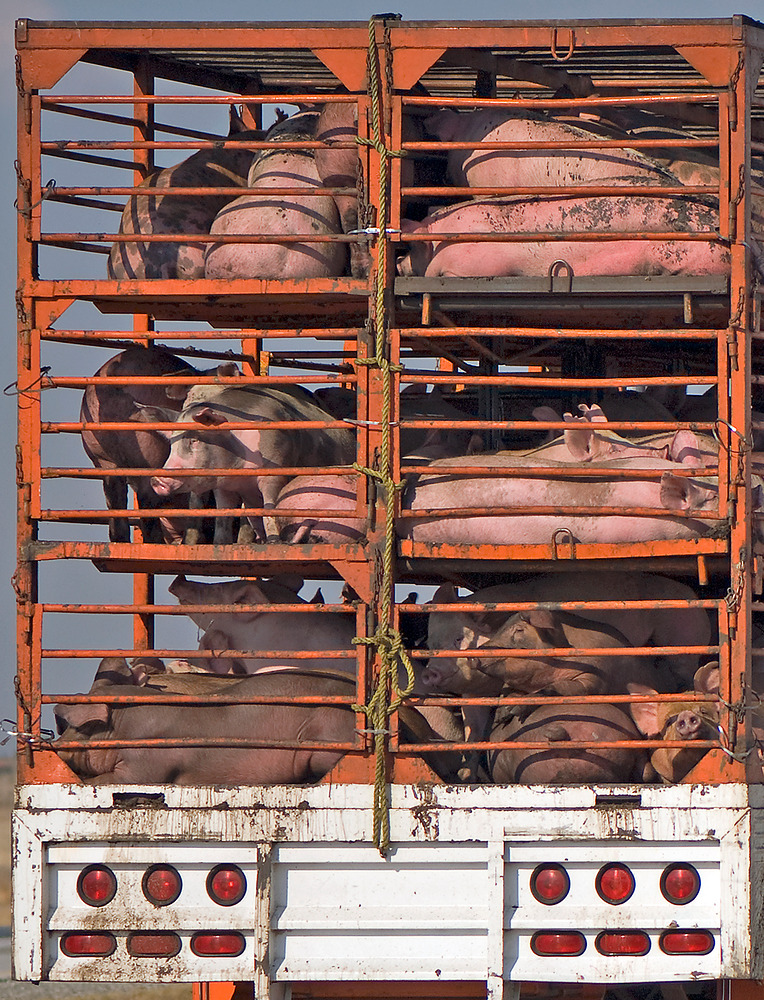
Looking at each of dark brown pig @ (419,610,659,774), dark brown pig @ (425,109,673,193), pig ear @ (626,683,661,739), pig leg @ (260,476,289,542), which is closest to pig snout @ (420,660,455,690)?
dark brown pig @ (419,610,659,774)

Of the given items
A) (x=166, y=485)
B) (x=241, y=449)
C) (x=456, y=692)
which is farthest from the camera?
(x=241, y=449)

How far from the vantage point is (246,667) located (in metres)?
6.92

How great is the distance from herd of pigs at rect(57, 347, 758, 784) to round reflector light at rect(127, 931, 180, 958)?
2.13 feet

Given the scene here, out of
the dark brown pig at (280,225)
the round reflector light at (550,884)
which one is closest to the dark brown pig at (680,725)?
the round reflector light at (550,884)

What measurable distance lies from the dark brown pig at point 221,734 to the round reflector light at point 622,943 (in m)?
1.20

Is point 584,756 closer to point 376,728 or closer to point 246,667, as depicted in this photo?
point 376,728

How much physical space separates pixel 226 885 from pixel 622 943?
143 centimetres

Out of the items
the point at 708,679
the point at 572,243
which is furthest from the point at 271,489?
the point at 708,679

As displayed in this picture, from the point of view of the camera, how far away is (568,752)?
5.72m

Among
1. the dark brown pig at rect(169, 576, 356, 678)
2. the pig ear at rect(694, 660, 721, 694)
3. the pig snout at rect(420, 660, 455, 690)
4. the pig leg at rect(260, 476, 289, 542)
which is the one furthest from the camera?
the dark brown pig at rect(169, 576, 356, 678)

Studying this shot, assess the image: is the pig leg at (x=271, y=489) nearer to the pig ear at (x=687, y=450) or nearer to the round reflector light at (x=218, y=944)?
the pig ear at (x=687, y=450)

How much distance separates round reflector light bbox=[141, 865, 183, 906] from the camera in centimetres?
541

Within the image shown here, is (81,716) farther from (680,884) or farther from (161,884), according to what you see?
(680,884)

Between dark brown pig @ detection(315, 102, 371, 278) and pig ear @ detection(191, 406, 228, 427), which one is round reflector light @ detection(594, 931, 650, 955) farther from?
dark brown pig @ detection(315, 102, 371, 278)
